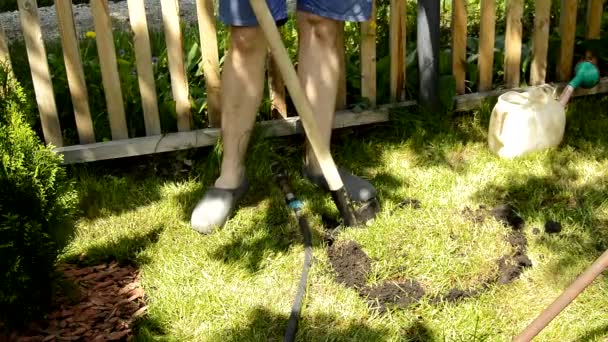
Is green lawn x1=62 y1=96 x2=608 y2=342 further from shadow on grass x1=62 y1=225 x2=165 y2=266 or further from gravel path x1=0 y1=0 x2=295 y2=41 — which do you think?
A: gravel path x1=0 y1=0 x2=295 y2=41

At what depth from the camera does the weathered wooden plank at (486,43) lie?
4012 mm

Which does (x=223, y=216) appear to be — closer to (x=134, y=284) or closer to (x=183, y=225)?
(x=183, y=225)

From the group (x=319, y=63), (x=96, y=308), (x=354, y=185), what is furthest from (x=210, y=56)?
(x=96, y=308)

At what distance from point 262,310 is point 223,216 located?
0.64 meters

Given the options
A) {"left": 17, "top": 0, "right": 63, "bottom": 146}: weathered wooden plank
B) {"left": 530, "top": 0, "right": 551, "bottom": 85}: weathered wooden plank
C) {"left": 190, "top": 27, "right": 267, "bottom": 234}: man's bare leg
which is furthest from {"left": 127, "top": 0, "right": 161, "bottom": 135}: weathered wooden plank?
{"left": 530, "top": 0, "right": 551, "bottom": 85}: weathered wooden plank

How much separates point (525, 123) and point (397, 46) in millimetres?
763

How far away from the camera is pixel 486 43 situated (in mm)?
4098

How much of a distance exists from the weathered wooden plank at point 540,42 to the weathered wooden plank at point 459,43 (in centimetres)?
38

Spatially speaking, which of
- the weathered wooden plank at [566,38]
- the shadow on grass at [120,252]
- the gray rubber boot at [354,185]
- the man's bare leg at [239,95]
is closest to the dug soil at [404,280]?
the gray rubber boot at [354,185]

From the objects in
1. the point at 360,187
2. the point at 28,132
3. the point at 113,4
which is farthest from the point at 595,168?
the point at 113,4

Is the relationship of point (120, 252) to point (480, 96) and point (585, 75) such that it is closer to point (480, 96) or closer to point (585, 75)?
point (480, 96)

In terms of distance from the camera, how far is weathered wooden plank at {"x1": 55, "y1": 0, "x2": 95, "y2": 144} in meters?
3.50

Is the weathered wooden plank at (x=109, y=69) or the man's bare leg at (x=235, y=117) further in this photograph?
the weathered wooden plank at (x=109, y=69)

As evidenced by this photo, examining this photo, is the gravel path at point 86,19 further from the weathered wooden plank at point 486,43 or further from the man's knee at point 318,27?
the man's knee at point 318,27
